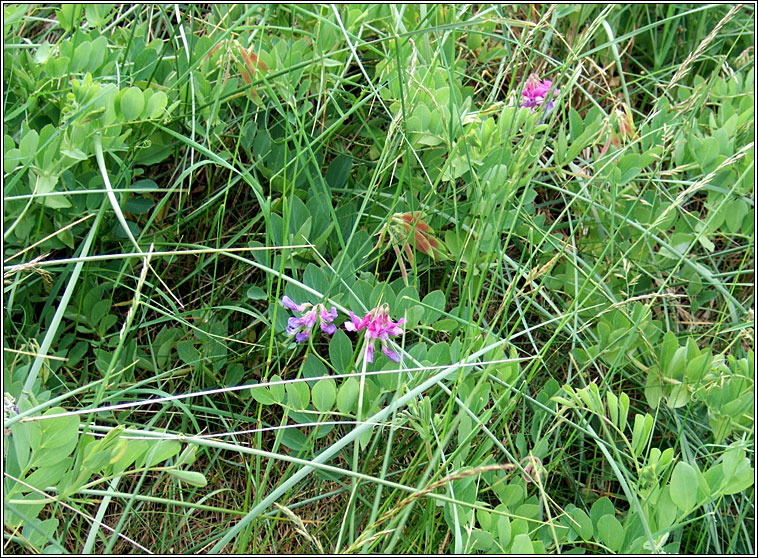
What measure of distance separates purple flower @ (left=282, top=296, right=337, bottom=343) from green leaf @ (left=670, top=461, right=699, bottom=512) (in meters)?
0.49

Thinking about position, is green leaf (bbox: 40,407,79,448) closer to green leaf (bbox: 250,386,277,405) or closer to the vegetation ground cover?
the vegetation ground cover

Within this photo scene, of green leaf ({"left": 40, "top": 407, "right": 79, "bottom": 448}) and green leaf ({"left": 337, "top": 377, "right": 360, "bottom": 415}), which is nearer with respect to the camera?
green leaf ({"left": 40, "top": 407, "right": 79, "bottom": 448})

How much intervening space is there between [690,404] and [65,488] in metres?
0.93

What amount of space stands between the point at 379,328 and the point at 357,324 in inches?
1.9

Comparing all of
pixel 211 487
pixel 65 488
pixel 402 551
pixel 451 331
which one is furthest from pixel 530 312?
pixel 65 488

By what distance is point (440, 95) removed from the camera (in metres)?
1.12

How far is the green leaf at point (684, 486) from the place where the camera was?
0.88 m

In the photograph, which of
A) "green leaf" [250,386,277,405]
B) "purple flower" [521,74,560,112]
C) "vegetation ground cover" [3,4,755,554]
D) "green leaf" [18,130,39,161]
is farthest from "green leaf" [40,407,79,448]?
"purple flower" [521,74,560,112]

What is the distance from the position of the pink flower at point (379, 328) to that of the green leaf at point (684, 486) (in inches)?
15.4

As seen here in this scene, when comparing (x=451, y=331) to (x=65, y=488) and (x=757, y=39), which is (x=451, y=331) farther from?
(x=757, y=39)

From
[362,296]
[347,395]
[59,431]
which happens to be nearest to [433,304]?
[362,296]

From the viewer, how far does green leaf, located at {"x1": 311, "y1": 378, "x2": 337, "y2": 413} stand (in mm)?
901

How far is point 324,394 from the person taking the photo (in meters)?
0.90

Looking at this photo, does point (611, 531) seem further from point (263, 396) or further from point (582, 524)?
point (263, 396)
